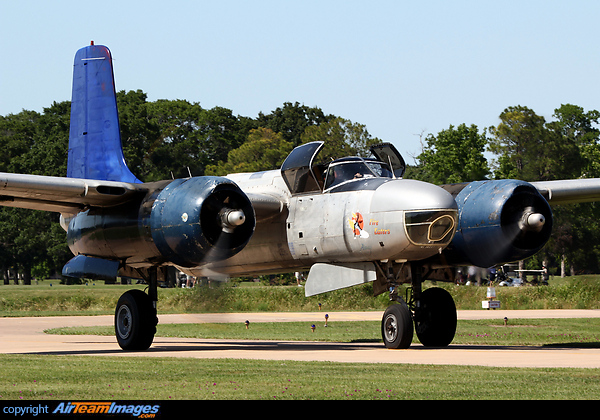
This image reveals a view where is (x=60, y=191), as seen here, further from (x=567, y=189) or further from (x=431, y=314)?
(x=567, y=189)

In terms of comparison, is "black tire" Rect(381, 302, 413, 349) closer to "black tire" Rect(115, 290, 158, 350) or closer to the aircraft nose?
the aircraft nose

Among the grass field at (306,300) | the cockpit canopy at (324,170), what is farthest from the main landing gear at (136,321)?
the grass field at (306,300)

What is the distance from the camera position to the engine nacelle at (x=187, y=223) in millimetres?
18797

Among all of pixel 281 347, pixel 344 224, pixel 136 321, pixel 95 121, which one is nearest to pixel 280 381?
pixel 344 224

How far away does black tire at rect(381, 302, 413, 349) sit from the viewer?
1950 centimetres

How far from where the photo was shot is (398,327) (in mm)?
19625

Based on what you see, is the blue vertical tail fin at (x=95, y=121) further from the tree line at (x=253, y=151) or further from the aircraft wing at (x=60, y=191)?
the tree line at (x=253, y=151)

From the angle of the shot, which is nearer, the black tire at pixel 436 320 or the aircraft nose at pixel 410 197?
the aircraft nose at pixel 410 197

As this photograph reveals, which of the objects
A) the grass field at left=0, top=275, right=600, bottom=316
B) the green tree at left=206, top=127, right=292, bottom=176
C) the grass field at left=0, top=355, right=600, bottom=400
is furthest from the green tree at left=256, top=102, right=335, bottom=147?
the grass field at left=0, top=355, right=600, bottom=400

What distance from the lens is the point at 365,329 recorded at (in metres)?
30.0

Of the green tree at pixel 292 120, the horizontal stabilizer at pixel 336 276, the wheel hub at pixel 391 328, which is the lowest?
the wheel hub at pixel 391 328

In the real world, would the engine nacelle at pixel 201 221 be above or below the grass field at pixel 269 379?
above

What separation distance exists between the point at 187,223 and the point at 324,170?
4245 millimetres
